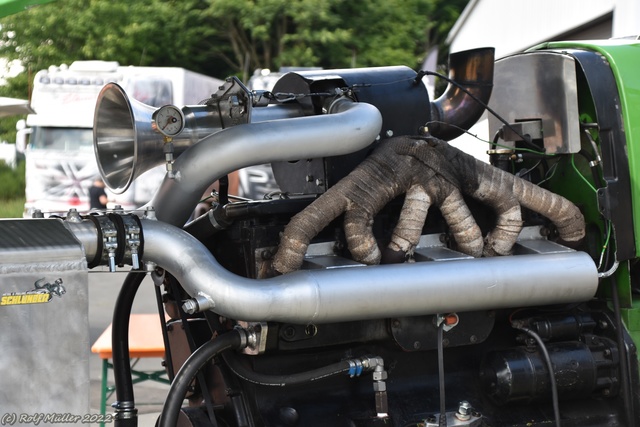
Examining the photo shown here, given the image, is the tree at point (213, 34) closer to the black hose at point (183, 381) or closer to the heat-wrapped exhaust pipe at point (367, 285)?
the heat-wrapped exhaust pipe at point (367, 285)

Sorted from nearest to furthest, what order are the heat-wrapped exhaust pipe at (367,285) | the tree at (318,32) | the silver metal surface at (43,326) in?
the silver metal surface at (43,326), the heat-wrapped exhaust pipe at (367,285), the tree at (318,32)

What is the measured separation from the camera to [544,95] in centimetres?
343

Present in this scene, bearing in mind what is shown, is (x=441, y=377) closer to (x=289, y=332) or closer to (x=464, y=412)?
(x=464, y=412)

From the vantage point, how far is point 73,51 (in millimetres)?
23875

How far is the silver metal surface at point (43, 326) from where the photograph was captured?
2230 mm

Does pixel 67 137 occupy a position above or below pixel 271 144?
below

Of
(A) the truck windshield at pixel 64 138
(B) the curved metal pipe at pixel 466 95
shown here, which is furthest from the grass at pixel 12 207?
(B) the curved metal pipe at pixel 466 95

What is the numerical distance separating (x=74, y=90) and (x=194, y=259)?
1283 cm

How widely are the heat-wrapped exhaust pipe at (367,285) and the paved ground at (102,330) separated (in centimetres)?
104

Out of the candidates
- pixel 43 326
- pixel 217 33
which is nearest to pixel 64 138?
pixel 217 33

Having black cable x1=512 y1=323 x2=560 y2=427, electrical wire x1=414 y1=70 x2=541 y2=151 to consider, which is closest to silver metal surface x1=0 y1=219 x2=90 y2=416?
electrical wire x1=414 y1=70 x2=541 y2=151

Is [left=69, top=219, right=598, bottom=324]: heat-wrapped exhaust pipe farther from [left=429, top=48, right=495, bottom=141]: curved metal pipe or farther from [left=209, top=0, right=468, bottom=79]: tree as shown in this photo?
[left=209, top=0, right=468, bottom=79]: tree

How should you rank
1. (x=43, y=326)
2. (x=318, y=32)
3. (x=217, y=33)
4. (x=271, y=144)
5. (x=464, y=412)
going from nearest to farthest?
(x=43, y=326)
(x=271, y=144)
(x=464, y=412)
(x=318, y=32)
(x=217, y=33)

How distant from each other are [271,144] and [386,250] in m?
0.53
